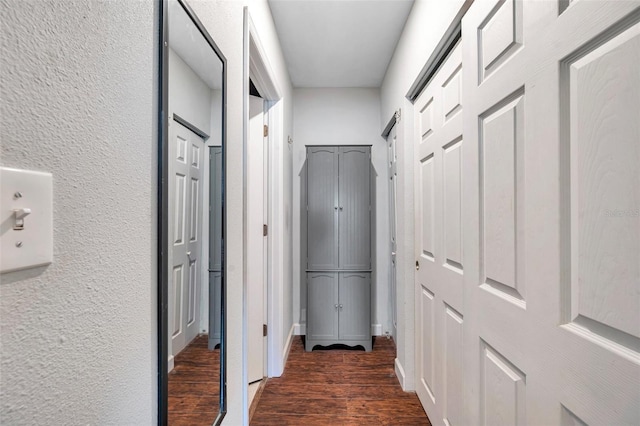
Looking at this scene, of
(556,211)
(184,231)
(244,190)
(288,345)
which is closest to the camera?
(556,211)

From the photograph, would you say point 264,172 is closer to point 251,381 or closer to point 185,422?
point 251,381

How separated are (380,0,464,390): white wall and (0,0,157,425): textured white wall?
1.60 metres

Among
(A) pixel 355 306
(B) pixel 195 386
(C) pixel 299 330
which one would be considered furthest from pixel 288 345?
(B) pixel 195 386

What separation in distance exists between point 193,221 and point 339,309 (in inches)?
89.7

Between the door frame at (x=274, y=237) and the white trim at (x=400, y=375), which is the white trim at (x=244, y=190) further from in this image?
the white trim at (x=400, y=375)

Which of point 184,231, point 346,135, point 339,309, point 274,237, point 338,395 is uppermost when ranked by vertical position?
point 346,135

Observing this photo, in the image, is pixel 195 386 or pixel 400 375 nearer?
pixel 195 386

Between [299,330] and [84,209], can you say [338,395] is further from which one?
[84,209]

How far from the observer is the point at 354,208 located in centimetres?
300

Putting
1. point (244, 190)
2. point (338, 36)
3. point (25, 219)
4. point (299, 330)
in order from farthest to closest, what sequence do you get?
point (299, 330) → point (338, 36) → point (244, 190) → point (25, 219)

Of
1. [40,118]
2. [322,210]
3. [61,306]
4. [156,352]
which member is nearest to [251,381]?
[322,210]

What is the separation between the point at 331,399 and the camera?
2143 mm

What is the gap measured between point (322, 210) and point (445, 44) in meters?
1.76

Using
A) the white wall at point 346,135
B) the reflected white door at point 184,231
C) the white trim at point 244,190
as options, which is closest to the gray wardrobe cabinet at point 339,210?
the white wall at point 346,135
